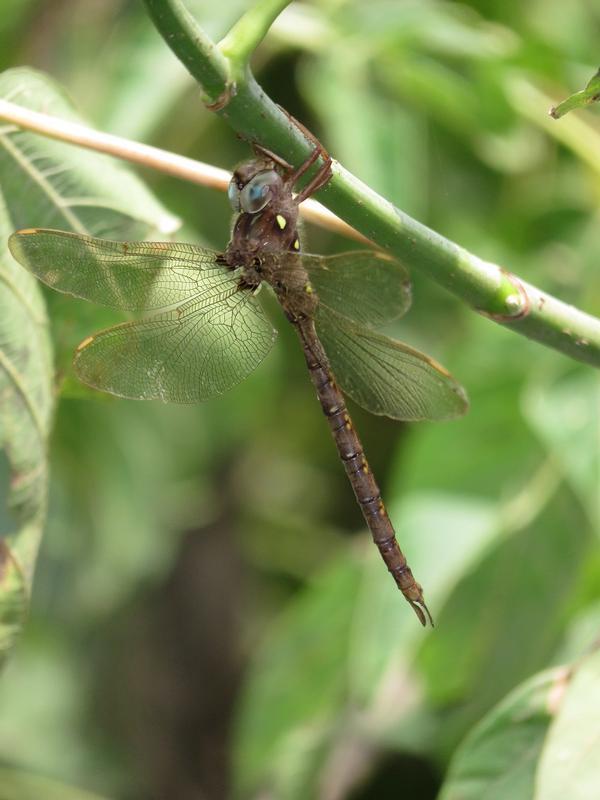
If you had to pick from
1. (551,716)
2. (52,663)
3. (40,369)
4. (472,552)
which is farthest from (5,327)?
(52,663)

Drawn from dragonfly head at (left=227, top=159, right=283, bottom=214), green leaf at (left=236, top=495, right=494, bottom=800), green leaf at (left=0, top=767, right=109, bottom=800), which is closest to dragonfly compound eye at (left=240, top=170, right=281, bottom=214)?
dragonfly head at (left=227, top=159, right=283, bottom=214)

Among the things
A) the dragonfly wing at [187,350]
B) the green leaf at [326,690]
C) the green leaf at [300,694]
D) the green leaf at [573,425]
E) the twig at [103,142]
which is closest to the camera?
the twig at [103,142]

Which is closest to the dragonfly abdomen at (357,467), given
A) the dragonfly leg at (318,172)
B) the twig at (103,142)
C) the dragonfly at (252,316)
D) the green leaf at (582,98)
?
the dragonfly at (252,316)

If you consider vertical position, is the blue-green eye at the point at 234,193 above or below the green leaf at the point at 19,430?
above

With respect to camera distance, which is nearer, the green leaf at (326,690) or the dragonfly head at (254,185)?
the dragonfly head at (254,185)

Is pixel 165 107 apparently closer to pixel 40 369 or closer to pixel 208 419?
pixel 208 419

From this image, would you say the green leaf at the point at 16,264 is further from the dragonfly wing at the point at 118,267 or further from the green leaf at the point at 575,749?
the green leaf at the point at 575,749

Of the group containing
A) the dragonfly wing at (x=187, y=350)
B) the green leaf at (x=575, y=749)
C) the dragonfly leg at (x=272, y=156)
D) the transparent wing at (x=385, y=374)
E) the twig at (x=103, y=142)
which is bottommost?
the green leaf at (x=575, y=749)
